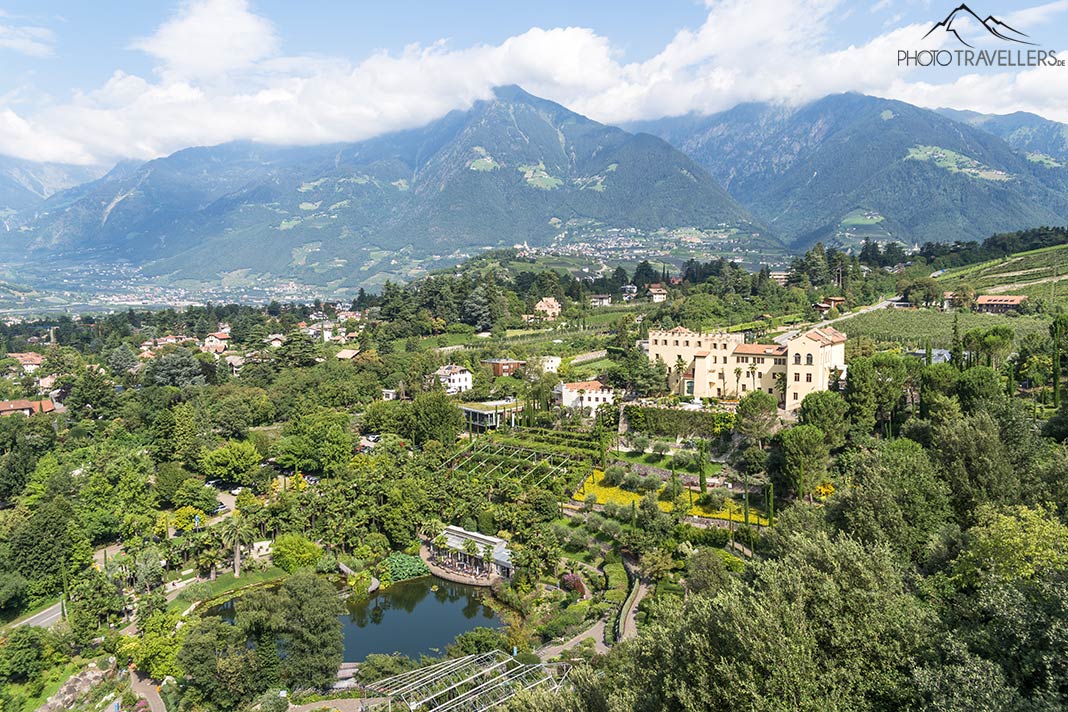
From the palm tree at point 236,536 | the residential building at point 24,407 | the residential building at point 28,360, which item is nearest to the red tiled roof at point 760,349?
the palm tree at point 236,536

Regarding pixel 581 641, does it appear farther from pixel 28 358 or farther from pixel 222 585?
pixel 28 358

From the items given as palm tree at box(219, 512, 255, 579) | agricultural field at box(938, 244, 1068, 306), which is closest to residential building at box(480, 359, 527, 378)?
palm tree at box(219, 512, 255, 579)

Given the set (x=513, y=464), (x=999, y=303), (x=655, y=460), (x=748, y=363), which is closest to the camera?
(x=655, y=460)

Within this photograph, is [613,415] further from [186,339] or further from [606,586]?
[186,339]

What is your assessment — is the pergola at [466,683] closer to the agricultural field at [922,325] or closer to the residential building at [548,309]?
the agricultural field at [922,325]

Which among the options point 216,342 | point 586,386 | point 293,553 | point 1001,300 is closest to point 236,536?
point 293,553

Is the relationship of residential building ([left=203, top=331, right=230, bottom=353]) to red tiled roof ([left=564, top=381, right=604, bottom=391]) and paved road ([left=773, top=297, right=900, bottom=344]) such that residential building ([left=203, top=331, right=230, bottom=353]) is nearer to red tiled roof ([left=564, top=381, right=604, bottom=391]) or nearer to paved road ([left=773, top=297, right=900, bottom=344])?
red tiled roof ([left=564, top=381, right=604, bottom=391])
